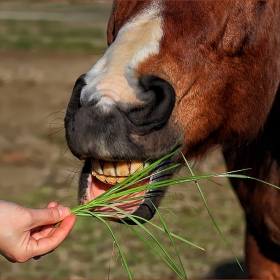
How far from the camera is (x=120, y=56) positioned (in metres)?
2.81

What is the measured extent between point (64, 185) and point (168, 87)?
16.4 feet

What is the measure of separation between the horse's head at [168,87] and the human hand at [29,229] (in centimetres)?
30

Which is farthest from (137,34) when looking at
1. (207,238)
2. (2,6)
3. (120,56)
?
(2,6)

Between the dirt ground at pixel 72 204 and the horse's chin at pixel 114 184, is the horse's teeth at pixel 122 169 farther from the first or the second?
the dirt ground at pixel 72 204

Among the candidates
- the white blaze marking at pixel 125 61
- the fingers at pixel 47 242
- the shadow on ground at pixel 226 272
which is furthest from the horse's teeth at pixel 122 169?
the shadow on ground at pixel 226 272

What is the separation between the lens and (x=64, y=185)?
7.67 metres

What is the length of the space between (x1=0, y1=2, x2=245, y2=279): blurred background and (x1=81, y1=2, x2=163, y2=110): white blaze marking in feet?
1.03

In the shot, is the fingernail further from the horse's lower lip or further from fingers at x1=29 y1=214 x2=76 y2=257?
the horse's lower lip

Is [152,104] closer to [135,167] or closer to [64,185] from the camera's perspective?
[135,167]

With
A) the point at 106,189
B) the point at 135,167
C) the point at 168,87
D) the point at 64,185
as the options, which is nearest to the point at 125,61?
the point at 168,87

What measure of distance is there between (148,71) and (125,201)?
51 cm

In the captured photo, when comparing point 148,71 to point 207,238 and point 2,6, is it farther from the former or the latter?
point 2,6

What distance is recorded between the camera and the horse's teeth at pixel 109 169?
284cm

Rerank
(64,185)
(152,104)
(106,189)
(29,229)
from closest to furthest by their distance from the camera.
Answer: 1. (29,229)
2. (152,104)
3. (106,189)
4. (64,185)
